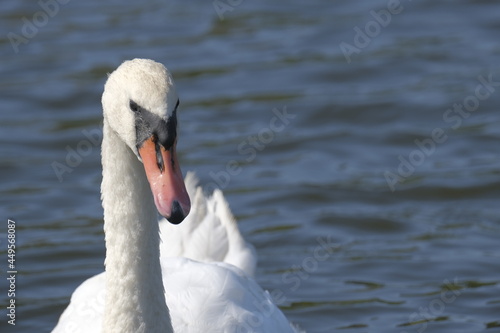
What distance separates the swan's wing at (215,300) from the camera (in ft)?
18.5

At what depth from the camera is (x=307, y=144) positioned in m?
9.72

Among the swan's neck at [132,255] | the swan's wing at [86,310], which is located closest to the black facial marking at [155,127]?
the swan's neck at [132,255]

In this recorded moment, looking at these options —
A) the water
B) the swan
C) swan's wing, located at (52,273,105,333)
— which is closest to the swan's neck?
the swan

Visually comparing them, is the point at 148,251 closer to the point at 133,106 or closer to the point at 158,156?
the point at 158,156

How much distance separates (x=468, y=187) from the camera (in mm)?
8891

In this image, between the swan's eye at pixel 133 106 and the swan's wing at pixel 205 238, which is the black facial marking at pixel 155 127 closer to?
the swan's eye at pixel 133 106

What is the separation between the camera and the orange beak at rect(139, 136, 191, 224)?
4320 millimetres

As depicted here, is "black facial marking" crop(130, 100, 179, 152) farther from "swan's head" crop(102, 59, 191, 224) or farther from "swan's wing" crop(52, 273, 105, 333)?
"swan's wing" crop(52, 273, 105, 333)

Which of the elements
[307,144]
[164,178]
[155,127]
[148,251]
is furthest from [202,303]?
[307,144]

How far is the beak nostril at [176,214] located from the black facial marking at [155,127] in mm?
216

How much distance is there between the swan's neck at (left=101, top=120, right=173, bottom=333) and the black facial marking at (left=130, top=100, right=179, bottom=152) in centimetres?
39

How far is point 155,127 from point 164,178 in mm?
198

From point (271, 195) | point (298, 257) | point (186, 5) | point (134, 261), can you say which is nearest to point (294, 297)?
point (298, 257)

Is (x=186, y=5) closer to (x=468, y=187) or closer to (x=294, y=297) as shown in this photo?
(x=468, y=187)
